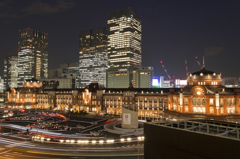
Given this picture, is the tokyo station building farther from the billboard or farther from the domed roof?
the billboard

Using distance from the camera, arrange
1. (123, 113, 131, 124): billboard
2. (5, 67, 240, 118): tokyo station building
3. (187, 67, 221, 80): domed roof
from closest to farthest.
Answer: (123, 113, 131, 124): billboard → (5, 67, 240, 118): tokyo station building → (187, 67, 221, 80): domed roof

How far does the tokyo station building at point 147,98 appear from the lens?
7456 cm

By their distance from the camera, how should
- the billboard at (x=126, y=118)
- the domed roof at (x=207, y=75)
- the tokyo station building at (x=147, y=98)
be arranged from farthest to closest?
the domed roof at (x=207, y=75), the tokyo station building at (x=147, y=98), the billboard at (x=126, y=118)

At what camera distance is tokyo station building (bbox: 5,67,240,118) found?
74.6m

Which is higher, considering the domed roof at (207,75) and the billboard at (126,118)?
the domed roof at (207,75)

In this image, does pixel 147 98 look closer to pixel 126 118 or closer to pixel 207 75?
pixel 207 75

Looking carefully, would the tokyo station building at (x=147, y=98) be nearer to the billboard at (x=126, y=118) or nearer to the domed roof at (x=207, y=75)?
the domed roof at (x=207, y=75)

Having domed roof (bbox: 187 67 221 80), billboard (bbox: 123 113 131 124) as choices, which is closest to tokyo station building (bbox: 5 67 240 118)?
domed roof (bbox: 187 67 221 80)

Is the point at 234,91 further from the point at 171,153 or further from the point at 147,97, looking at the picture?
the point at 171,153

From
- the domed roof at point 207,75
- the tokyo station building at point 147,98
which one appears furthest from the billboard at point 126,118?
the domed roof at point 207,75

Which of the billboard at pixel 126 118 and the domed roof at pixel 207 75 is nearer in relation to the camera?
the billboard at pixel 126 118

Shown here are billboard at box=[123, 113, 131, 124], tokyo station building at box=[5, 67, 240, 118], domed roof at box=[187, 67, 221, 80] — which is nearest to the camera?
billboard at box=[123, 113, 131, 124]

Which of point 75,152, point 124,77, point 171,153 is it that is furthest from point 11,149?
point 124,77

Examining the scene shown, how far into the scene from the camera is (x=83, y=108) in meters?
113
